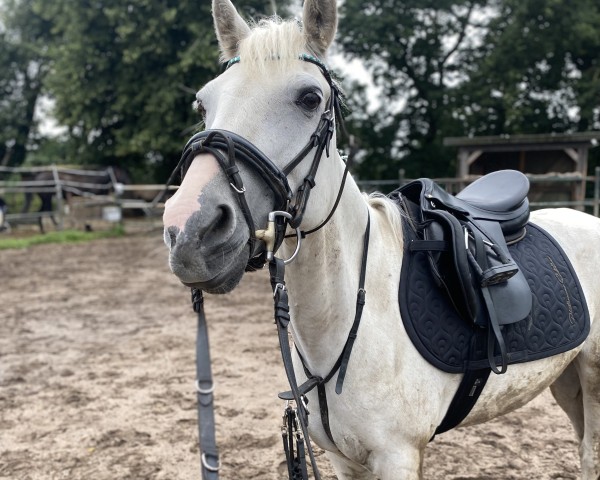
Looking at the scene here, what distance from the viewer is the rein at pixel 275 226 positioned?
1.27 meters

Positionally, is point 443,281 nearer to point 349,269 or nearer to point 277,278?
point 349,269

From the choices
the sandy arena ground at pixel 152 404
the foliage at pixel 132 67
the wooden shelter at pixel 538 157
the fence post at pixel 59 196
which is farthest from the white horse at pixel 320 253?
the foliage at pixel 132 67

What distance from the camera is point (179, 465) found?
3.14m

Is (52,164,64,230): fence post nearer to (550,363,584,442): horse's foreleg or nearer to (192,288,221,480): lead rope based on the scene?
(550,363,584,442): horse's foreleg

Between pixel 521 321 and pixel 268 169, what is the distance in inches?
48.6

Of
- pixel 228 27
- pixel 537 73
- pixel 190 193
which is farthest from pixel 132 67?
pixel 190 193

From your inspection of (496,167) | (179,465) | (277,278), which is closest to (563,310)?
(277,278)

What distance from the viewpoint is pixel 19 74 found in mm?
26781

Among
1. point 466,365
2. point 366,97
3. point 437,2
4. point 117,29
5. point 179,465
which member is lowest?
point 179,465

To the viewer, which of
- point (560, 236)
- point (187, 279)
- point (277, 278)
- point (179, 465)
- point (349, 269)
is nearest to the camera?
point (187, 279)

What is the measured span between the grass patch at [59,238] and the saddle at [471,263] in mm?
12662

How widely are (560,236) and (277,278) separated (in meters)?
1.59

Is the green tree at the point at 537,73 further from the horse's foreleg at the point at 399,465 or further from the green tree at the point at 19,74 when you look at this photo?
the green tree at the point at 19,74

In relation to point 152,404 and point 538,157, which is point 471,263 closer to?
point 152,404
